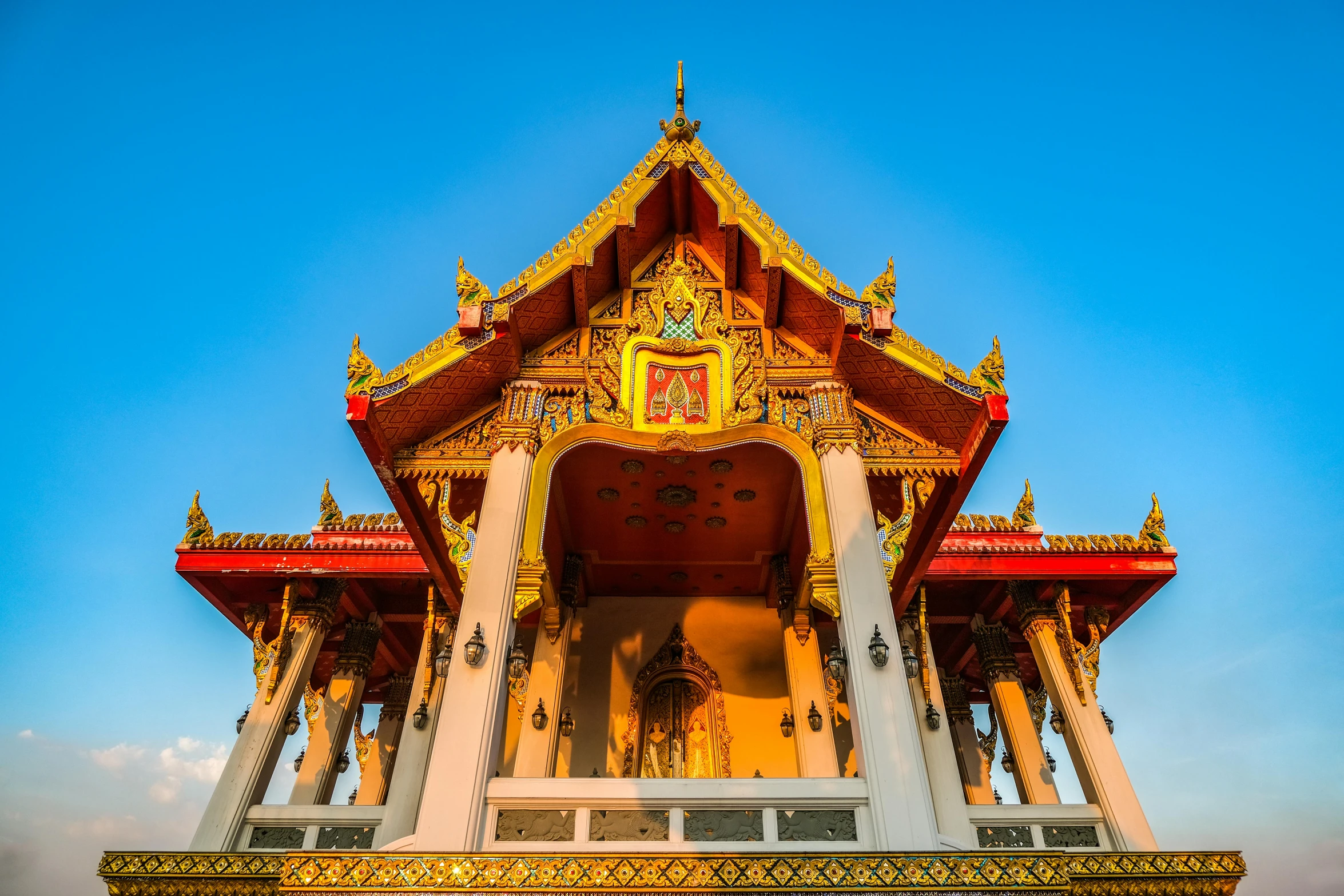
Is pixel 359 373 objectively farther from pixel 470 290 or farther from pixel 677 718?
pixel 677 718

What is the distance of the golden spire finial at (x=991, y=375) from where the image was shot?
835 centimetres

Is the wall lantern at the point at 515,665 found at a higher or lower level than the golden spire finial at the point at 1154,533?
lower

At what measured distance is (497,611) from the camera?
747 centimetres

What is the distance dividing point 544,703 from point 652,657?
2416 mm

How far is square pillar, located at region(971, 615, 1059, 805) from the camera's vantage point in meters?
11.9

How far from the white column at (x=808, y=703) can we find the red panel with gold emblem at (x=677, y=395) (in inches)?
153

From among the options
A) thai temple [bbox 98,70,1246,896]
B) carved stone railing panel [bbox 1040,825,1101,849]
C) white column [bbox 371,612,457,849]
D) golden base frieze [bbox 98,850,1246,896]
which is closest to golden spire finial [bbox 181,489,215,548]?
thai temple [bbox 98,70,1246,896]

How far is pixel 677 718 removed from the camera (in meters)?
12.1

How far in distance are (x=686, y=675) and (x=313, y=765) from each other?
5829mm

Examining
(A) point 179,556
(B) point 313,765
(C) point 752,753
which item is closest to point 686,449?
(C) point 752,753

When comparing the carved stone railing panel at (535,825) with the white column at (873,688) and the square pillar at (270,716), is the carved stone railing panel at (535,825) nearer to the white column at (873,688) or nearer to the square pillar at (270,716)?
the white column at (873,688)

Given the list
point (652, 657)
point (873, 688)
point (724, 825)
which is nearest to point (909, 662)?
point (873, 688)

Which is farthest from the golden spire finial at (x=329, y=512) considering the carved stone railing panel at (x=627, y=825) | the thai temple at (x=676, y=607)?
the carved stone railing panel at (x=627, y=825)

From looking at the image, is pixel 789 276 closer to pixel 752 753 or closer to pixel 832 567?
pixel 832 567
